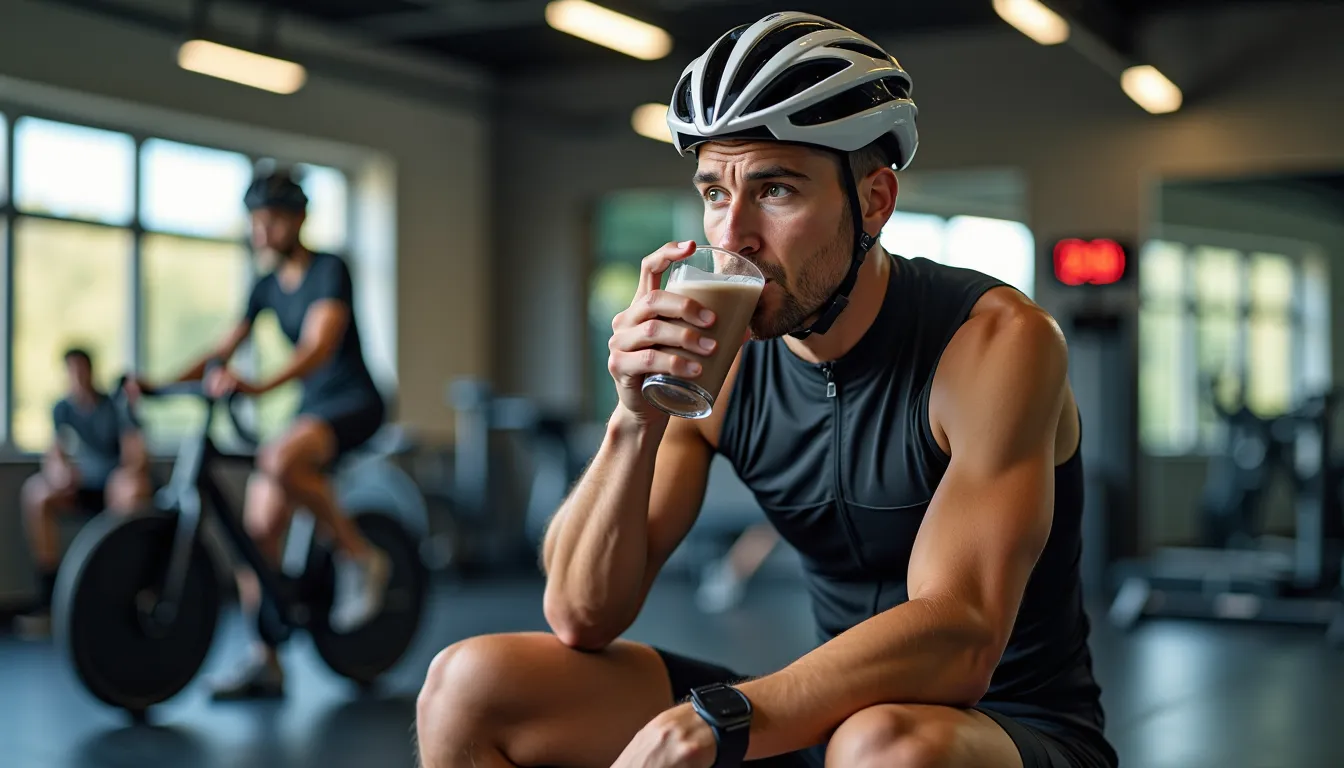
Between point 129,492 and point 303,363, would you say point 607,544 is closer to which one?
point 303,363

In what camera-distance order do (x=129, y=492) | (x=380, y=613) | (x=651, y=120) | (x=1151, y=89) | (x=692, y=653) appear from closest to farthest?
(x=380, y=613) < (x=692, y=653) < (x=129, y=492) < (x=1151, y=89) < (x=651, y=120)

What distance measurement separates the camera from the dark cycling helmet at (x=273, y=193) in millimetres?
4180

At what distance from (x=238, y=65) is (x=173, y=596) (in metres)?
3.36

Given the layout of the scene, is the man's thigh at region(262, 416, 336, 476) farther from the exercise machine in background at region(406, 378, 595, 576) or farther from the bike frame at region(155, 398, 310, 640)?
the exercise machine in background at region(406, 378, 595, 576)

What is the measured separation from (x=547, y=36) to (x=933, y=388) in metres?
7.62

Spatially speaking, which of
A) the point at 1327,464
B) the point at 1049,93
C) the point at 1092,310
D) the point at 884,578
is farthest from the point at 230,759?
the point at 1049,93

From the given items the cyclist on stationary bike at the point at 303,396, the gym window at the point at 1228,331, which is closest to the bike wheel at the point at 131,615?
the cyclist on stationary bike at the point at 303,396

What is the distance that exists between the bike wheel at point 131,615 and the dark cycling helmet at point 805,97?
2817mm

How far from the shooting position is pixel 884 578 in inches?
66.4

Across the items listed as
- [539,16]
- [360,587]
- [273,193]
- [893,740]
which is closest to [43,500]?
[360,587]

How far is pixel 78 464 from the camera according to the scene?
6676 mm

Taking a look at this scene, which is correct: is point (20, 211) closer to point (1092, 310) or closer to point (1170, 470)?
point (1092, 310)

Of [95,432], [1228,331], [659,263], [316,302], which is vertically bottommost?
[95,432]

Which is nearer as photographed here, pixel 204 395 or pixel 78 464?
pixel 204 395
